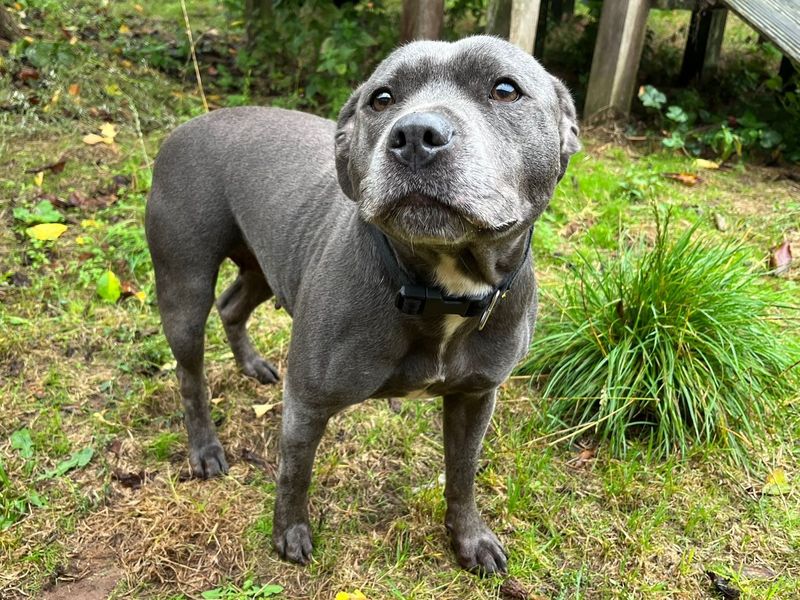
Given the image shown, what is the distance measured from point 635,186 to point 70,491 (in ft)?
12.7

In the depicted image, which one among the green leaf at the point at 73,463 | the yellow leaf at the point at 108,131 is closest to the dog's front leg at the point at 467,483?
the green leaf at the point at 73,463

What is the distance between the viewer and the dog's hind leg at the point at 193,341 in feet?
9.75

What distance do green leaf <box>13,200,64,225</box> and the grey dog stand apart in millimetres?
1953

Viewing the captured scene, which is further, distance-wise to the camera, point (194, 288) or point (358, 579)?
point (194, 288)

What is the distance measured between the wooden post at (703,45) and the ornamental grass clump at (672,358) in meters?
3.40

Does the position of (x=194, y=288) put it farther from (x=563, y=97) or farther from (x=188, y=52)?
(x=188, y=52)

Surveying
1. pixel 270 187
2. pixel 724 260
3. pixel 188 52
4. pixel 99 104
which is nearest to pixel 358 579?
pixel 270 187

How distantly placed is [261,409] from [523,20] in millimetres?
3247

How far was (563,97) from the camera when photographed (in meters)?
2.32

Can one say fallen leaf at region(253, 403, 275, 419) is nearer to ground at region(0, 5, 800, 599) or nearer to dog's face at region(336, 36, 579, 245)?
ground at region(0, 5, 800, 599)

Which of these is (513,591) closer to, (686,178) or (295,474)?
(295,474)

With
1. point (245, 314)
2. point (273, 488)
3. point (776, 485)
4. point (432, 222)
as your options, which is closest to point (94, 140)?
point (245, 314)

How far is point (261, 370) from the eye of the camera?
12.1ft

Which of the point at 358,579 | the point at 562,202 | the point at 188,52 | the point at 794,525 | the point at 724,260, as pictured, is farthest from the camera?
the point at 188,52
